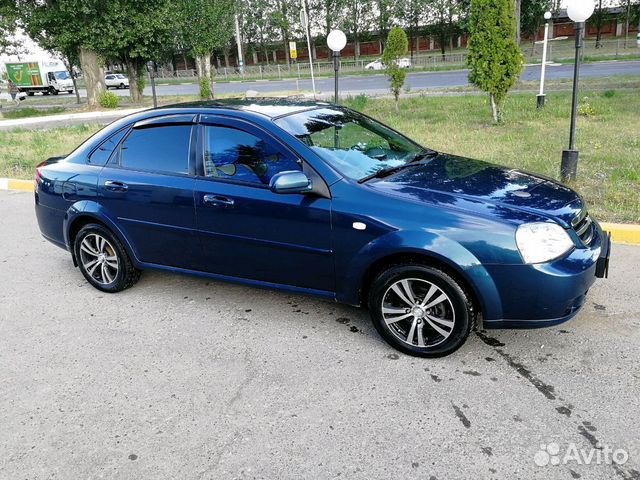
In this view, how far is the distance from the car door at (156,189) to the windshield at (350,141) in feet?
2.77

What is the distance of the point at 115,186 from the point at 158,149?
48 cm

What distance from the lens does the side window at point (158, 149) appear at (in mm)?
4137

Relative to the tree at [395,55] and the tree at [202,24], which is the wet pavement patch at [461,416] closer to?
the tree at [395,55]

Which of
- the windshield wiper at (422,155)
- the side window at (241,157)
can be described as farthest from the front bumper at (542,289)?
the side window at (241,157)

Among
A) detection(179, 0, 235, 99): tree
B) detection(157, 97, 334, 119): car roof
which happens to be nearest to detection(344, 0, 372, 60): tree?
detection(179, 0, 235, 99): tree

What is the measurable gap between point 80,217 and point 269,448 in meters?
2.92

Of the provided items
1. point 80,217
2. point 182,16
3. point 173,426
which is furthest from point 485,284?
point 182,16

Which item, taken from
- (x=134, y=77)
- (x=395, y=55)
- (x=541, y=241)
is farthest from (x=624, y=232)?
(x=134, y=77)

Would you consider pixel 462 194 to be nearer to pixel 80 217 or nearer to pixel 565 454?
pixel 565 454

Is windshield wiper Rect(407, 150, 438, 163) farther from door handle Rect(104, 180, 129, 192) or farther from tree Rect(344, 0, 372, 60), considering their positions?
tree Rect(344, 0, 372, 60)

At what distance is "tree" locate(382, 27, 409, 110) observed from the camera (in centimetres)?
1458

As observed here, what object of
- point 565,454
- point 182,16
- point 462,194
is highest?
point 182,16

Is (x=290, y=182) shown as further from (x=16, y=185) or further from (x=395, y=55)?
(x=395, y=55)

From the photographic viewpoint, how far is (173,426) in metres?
2.91
